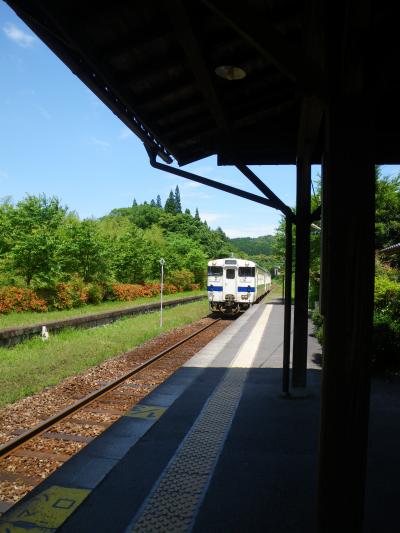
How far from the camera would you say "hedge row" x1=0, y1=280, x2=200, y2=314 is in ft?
61.2

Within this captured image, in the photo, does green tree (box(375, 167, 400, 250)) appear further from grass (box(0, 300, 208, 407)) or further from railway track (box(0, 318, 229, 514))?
railway track (box(0, 318, 229, 514))

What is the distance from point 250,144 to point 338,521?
4.35m

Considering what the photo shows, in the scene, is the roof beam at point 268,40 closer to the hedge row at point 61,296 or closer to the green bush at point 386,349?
the green bush at point 386,349

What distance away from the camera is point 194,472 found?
396 cm

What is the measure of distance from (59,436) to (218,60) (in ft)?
16.9

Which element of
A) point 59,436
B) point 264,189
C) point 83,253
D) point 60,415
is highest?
point 83,253

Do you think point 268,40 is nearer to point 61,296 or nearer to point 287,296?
point 287,296

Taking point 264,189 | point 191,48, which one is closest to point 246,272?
point 264,189

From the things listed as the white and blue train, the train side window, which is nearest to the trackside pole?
the white and blue train

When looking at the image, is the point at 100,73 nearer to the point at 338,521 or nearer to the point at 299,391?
the point at 338,521

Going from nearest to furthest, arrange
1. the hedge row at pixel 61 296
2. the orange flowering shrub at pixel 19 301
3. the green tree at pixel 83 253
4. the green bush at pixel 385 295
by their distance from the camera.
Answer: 1. the green bush at pixel 385 295
2. the orange flowering shrub at pixel 19 301
3. the hedge row at pixel 61 296
4. the green tree at pixel 83 253

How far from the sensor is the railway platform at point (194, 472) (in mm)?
3180

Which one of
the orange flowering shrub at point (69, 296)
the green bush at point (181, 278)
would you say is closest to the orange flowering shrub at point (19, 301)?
the orange flowering shrub at point (69, 296)

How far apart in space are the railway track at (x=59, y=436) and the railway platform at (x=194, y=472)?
696 millimetres
